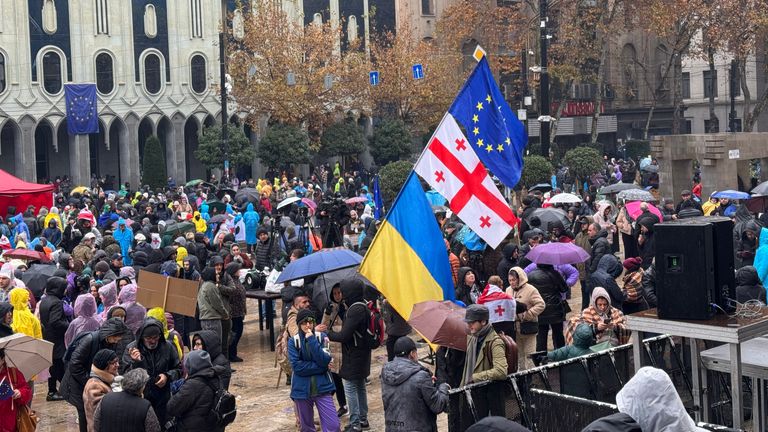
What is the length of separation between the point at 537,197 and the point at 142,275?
476 inches

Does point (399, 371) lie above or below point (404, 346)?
below

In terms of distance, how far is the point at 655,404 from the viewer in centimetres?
586

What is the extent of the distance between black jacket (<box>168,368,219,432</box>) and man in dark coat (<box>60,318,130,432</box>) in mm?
A: 1795

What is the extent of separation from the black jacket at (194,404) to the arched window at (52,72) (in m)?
41.9

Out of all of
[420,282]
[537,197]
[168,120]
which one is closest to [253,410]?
[420,282]

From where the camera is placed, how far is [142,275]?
42.7 ft

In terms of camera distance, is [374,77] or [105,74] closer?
[374,77]

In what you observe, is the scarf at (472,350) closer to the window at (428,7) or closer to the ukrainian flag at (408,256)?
the ukrainian flag at (408,256)

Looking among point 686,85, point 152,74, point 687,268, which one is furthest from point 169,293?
point 686,85

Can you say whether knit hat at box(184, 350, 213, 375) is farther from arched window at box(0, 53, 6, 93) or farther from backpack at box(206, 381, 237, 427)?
arched window at box(0, 53, 6, 93)

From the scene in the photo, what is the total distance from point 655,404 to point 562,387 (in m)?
3.80

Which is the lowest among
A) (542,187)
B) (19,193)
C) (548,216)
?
(548,216)

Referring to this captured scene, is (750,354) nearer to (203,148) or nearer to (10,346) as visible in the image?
(10,346)

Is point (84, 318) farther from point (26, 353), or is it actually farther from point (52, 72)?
point (52, 72)
